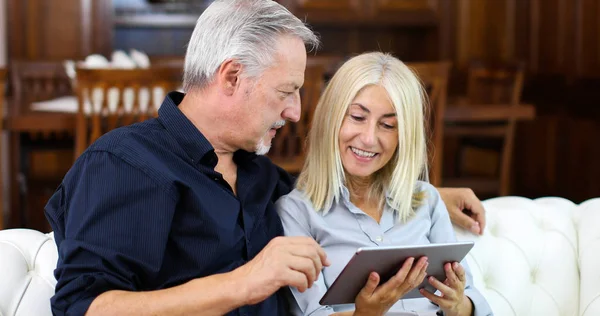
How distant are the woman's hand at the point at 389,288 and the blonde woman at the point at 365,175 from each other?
191mm

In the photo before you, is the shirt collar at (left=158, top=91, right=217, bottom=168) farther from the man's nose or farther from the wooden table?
the wooden table

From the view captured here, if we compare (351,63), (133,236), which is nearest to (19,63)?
(351,63)

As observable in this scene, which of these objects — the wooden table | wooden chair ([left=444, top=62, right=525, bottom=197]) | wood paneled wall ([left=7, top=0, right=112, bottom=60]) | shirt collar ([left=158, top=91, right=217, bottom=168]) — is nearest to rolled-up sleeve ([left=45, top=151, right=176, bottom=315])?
shirt collar ([left=158, top=91, right=217, bottom=168])

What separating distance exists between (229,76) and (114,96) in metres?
1.62

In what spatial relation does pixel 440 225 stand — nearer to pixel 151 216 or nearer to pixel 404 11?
pixel 151 216

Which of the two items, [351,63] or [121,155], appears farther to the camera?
[351,63]

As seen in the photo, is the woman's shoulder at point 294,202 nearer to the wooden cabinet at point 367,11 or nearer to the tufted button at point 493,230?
the tufted button at point 493,230

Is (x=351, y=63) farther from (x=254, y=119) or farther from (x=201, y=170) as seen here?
(x=201, y=170)

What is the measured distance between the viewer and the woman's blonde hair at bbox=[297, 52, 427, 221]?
68.6 inches

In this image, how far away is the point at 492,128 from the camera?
3883 millimetres

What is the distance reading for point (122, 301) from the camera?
4.28 ft

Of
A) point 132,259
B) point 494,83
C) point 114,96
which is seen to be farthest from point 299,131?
point 132,259

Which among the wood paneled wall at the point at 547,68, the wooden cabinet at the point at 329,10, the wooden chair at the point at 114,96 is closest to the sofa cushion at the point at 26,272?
the wooden chair at the point at 114,96

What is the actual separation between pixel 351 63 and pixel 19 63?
8.58 ft
